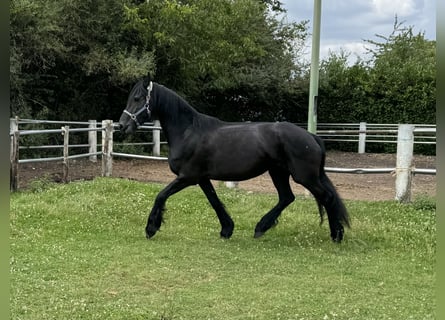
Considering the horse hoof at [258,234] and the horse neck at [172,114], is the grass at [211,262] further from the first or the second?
the horse neck at [172,114]

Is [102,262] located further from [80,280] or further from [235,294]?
[235,294]

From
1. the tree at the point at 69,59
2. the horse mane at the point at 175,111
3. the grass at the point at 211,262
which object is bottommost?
the grass at the point at 211,262

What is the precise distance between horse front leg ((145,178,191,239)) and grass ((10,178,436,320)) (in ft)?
0.46

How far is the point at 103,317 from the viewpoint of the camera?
3301 mm

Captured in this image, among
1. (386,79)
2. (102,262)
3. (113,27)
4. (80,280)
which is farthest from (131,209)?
(386,79)

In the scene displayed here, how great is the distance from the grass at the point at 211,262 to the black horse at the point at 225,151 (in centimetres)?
42

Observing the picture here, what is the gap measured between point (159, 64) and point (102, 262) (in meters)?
10.2

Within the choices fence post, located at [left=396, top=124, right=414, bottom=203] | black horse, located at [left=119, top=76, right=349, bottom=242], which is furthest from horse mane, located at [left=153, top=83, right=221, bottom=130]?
fence post, located at [left=396, top=124, right=414, bottom=203]

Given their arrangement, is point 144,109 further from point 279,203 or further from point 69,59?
point 69,59

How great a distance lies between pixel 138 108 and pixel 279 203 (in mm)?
1937

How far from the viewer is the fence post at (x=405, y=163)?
23.3 feet

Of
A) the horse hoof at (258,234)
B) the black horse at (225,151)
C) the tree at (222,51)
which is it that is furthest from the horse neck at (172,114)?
the tree at (222,51)

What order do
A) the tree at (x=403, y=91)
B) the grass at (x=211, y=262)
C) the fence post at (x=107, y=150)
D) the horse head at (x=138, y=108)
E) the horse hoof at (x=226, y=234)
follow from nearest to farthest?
1. the grass at (x=211, y=262)
2. the horse head at (x=138, y=108)
3. the horse hoof at (x=226, y=234)
4. the fence post at (x=107, y=150)
5. the tree at (x=403, y=91)

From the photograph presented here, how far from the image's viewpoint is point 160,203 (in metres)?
5.48
